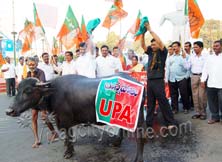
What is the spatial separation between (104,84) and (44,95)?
958 mm

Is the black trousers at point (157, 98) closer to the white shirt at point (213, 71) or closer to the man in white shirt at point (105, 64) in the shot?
the white shirt at point (213, 71)

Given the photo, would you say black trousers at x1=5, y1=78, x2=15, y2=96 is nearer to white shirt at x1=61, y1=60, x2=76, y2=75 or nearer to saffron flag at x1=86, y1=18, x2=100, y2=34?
white shirt at x1=61, y1=60, x2=76, y2=75

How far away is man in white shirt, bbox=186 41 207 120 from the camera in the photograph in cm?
602

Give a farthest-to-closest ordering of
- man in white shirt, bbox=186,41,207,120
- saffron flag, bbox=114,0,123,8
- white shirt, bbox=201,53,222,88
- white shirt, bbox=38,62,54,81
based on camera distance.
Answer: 1. saffron flag, bbox=114,0,123,8
2. white shirt, bbox=38,62,54,81
3. man in white shirt, bbox=186,41,207,120
4. white shirt, bbox=201,53,222,88

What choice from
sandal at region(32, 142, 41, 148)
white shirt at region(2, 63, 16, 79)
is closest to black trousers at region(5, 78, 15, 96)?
white shirt at region(2, 63, 16, 79)

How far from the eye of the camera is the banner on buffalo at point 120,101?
3.78 m

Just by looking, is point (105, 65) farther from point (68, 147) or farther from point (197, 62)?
point (68, 147)

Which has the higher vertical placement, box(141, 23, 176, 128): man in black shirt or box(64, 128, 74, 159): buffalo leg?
box(141, 23, 176, 128): man in black shirt

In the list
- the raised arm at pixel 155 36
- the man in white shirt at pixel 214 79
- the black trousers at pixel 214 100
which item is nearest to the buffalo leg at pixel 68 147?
the raised arm at pixel 155 36

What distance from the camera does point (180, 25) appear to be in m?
11.3

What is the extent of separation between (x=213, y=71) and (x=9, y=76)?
9.21m

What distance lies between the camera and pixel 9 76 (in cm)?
1185

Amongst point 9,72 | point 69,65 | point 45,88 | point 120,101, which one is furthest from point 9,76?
point 120,101

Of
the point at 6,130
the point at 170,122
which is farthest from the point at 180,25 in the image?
the point at 6,130
